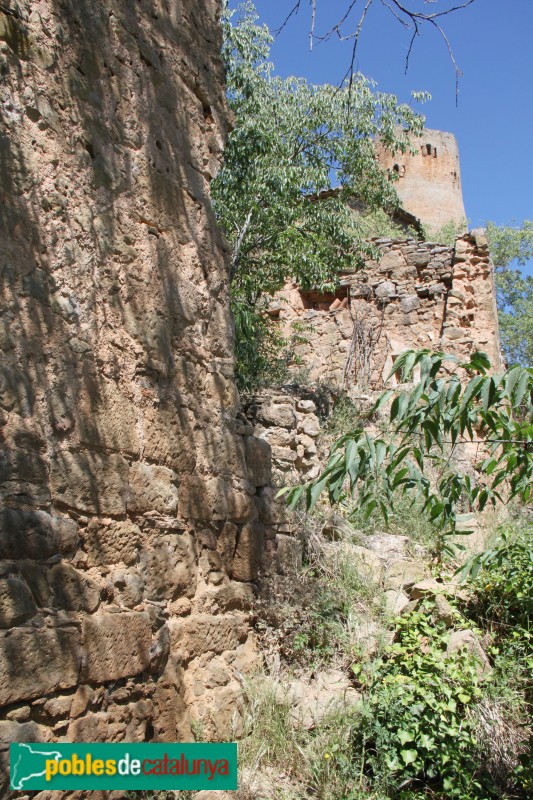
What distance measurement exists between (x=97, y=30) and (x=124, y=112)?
348 millimetres

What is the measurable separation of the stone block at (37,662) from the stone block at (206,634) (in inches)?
29.4

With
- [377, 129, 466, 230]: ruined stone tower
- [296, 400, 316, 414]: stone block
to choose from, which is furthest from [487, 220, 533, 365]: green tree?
[296, 400, 316, 414]: stone block

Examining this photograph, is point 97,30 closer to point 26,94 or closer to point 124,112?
point 124,112

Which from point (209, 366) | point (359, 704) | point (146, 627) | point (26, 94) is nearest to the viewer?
point (26, 94)

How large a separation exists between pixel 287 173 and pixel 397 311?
11.3ft

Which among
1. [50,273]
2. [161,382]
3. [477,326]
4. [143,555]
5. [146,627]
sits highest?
[477,326]

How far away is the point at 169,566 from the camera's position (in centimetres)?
320

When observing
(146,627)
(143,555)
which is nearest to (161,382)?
(143,555)

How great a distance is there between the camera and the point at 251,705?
11.4 feet

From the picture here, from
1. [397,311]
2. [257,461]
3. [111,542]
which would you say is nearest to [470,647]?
[257,461]

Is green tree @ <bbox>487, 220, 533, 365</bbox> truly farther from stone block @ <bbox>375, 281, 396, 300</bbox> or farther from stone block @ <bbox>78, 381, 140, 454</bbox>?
stone block @ <bbox>78, 381, 140, 454</bbox>

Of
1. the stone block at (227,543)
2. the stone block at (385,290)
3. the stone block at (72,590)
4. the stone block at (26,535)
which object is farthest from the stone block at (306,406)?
the stone block at (385,290)

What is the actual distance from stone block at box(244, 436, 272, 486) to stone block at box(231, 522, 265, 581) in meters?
0.26

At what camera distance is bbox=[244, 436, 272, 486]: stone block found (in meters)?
4.05
